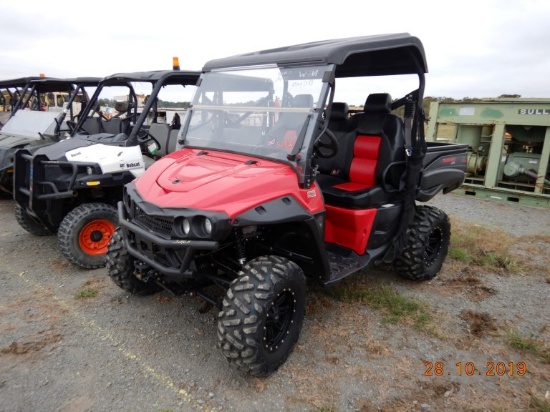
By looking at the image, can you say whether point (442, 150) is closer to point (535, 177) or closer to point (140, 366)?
point (140, 366)

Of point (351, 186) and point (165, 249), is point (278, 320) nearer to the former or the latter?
point (165, 249)

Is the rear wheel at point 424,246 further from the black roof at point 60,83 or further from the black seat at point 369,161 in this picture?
the black roof at point 60,83

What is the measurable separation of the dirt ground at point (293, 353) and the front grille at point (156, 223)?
967 millimetres

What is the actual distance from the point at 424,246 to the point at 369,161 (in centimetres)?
101

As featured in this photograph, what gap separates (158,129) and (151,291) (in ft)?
7.30

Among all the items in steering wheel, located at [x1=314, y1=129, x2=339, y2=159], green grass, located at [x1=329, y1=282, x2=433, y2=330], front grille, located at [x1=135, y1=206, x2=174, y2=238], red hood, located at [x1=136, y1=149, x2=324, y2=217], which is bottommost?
→ green grass, located at [x1=329, y1=282, x2=433, y2=330]

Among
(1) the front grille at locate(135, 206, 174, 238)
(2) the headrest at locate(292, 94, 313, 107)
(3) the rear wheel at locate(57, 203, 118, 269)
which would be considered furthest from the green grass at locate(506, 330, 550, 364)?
(3) the rear wheel at locate(57, 203, 118, 269)

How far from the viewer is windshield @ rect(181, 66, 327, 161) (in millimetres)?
2906

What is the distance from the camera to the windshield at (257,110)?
2.91m

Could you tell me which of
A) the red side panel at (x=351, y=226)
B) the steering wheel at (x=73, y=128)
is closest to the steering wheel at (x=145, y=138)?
the steering wheel at (x=73, y=128)

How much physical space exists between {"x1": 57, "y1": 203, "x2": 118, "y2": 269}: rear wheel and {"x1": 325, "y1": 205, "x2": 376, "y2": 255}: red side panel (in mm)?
2484

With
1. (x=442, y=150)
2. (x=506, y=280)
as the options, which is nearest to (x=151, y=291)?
(x=442, y=150)

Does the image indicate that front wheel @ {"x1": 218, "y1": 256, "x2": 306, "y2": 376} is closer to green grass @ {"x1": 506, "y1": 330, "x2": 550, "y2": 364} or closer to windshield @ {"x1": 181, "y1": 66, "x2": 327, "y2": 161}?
windshield @ {"x1": 181, "y1": 66, "x2": 327, "y2": 161}

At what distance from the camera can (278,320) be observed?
285 centimetres
